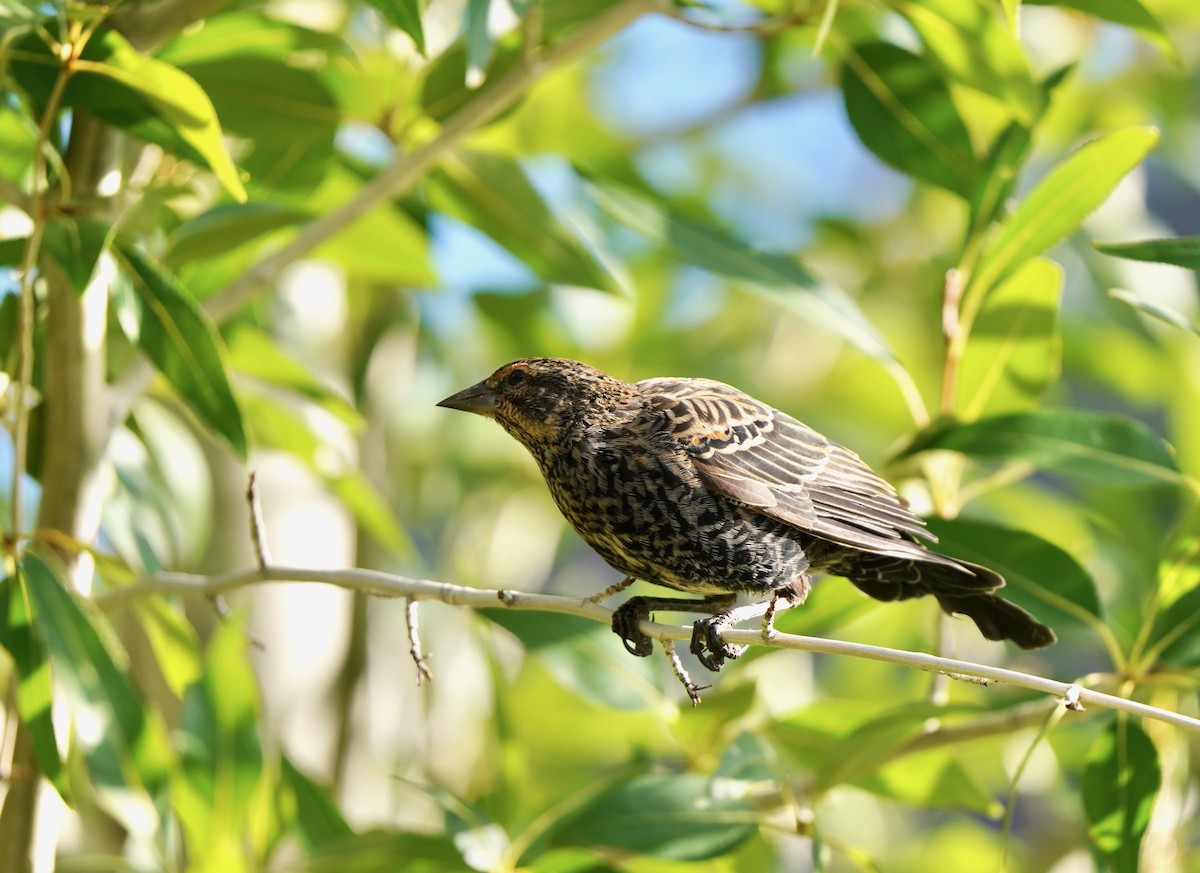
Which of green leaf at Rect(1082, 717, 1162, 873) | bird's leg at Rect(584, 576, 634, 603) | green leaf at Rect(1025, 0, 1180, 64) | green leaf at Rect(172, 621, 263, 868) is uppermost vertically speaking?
green leaf at Rect(1025, 0, 1180, 64)

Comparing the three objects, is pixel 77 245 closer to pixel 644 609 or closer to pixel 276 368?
pixel 276 368

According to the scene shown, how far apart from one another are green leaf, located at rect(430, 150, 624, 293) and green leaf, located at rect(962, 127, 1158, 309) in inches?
26.7

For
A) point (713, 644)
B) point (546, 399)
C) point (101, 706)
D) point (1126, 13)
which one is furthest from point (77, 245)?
point (1126, 13)

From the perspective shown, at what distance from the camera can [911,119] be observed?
253 cm

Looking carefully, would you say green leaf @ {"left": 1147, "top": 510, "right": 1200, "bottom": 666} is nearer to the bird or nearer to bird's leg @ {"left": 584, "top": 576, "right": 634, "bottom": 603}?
the bird

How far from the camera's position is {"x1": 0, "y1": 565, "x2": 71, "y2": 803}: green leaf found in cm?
192

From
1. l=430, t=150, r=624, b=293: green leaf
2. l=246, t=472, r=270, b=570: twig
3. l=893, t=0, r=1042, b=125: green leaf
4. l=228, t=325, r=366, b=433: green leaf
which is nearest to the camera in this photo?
l=246, t=472, r=270, b=570: twig

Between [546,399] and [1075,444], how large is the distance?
87 centimetres

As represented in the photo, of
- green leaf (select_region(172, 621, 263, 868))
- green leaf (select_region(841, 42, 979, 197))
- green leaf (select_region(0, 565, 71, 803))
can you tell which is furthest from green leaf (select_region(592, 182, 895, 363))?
green leaf (select_region(0, 565, 71, 803))

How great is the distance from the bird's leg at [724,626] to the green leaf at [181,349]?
75 centimetres

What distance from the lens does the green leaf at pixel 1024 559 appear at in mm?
2213

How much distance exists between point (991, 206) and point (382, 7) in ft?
3.54

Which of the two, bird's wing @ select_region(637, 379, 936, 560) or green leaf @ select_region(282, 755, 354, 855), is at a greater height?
bird's wing @ select_region(637, 379, 936, 560)

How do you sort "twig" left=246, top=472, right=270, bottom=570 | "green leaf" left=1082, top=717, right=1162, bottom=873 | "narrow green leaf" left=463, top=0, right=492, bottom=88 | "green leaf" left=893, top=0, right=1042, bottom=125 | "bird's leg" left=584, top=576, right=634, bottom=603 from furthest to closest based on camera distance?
"green leaf" left=893, top=0, right=1042, bottom=125 → "green leaf" left=1082, top=717, right=1162, bottom=873 → "narrow green leaf" left=463, top=0, right=492, bottom=88 → "bird's leg" left=584, top=576, right=634, bottom=603 → "twig" left=246, top=472, right=270, bottom=570
